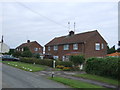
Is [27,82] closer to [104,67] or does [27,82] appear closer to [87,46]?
[104,67]

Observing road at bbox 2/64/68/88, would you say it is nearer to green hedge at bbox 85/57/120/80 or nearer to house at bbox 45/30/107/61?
green hedge at bbox 85/57/120/80

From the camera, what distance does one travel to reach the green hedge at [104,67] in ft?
58.0

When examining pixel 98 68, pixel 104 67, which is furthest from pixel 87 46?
pixel 104 67

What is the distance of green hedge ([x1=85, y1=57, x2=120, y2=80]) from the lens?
17688 mm

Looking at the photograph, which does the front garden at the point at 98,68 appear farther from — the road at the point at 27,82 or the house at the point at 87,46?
the house at the point at 87,46

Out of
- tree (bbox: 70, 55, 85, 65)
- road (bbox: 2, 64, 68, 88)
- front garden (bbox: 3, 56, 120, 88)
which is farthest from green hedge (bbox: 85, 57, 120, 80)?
road (bbox: 2, 64, 68, 88)

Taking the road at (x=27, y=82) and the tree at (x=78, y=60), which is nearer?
the road at (x=27, y=82)

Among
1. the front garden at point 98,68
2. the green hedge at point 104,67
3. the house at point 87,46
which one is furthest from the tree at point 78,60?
the house at point 87,46

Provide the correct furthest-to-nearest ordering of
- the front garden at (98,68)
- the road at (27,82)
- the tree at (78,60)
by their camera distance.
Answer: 1. the tree at (78,60)
2. the front garden at (98,68)
3. the road at (27,82)

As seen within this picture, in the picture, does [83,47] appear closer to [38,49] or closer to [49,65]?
[49,65]

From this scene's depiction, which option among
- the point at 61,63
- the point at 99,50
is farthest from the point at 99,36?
the point at 61,63

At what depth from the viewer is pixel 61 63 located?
31516mm

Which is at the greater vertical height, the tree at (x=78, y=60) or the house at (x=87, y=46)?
the house at (x=87, y=46)

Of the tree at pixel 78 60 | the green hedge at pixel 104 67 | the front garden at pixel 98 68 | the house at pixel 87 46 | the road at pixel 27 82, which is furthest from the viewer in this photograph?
the house at pixel 87 46
